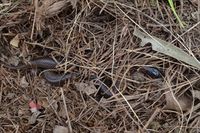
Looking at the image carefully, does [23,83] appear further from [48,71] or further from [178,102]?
[178,102]

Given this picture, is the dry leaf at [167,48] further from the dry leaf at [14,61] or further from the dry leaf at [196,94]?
the dry leaf at [14,61]

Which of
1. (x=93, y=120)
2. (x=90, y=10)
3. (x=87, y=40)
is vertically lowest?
(x=93, y=120)

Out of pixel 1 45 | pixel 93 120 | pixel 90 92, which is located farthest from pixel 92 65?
pixel 1 45

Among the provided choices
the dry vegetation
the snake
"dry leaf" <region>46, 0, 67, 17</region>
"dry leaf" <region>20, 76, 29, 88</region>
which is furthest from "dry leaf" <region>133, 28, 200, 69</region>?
"dry leaf" <region>20, 76, 29, 88</region>

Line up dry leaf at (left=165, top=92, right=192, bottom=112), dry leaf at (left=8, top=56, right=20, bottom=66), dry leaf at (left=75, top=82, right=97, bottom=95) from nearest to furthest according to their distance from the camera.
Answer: dry leaf at (left=165, top=92, right=192, bottom=112)
dry leaf at (left=75, top=82, right=97, bottom=95)
dry leaf at (left=8, top=56, right=20, bottom=66)

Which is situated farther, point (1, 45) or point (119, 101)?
point (1, 45)

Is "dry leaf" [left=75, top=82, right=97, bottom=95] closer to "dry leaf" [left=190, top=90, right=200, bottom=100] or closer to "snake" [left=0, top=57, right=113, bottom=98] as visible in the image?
"snake" [left=0, top=57, right=113, bottom=98]

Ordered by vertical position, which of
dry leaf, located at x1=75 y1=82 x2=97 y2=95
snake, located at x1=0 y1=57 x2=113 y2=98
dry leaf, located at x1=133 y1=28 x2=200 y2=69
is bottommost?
dry leaf, located at x1=75 y1=82 x2=97 y2=95

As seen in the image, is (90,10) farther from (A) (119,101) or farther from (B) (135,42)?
(A) (119,101)

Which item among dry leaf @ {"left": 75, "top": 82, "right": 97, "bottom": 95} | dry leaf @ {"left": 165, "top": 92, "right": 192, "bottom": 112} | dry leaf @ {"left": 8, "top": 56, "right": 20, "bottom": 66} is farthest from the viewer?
dry leaf @ {"left": 8, "top": 56, "right": 20, "bottom": 66}
